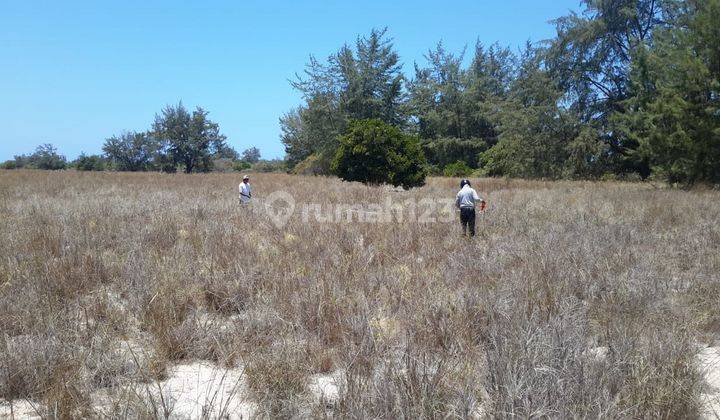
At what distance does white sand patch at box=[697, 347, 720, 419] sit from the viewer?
2612 mm

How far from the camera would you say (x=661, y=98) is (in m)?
19.2

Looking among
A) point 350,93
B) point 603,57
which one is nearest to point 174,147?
point 350,93

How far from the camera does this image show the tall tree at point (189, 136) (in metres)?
54.3

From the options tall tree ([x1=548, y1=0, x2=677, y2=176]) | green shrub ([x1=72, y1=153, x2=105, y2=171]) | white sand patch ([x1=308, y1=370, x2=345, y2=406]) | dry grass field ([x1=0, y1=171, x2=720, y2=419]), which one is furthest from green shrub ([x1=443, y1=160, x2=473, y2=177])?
green shrub ([x1=72, y1=153, x2=105, y2=171])

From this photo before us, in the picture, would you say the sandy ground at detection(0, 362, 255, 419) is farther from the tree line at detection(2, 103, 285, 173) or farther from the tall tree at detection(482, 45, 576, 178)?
the tree line at detection(2, 103, 285, 173)

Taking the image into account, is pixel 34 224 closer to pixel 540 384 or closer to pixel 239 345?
pixel 239 345

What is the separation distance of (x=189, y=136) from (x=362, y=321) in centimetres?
5648

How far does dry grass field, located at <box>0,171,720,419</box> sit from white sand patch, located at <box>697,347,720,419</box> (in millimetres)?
86

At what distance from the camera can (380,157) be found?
21.2 metres

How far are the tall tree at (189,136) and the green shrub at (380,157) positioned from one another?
127 feet

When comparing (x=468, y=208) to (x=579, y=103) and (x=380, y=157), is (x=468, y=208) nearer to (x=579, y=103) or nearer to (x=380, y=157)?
(x=380, y=157)

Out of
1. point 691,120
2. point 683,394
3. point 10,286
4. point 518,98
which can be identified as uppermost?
point 518,98

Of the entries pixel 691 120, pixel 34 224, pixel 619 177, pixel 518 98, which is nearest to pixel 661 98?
A: pixel 691 120

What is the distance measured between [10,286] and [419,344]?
3950mm
